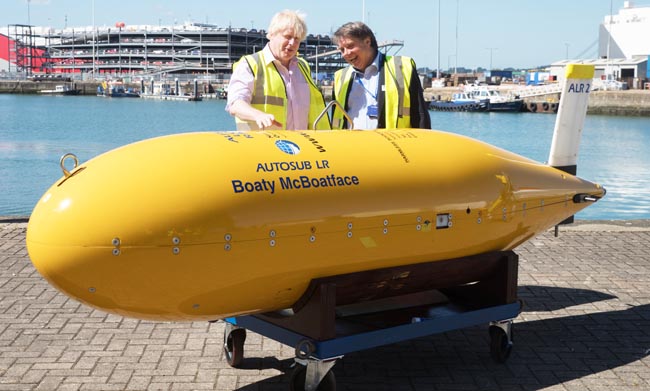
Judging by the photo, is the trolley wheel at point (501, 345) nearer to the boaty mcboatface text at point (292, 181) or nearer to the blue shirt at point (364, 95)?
the boaty mcboatface text at point (292, 181)

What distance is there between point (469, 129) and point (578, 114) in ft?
118

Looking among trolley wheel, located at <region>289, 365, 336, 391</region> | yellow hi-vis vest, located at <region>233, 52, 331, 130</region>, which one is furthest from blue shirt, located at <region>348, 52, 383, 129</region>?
trolley wheel, located at <region>289, 365, 336, 391</region>

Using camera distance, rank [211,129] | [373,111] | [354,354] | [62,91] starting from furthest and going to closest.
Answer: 1. [62,91]
2. [211,129]
3. [373,111]
4. [354,354]

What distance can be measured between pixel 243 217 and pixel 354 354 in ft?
4.88

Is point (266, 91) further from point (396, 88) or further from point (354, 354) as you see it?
point (354, 354)

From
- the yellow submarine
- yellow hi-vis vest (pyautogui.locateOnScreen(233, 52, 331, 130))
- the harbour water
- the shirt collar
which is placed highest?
the shirt collar

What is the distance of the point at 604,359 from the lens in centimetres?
459

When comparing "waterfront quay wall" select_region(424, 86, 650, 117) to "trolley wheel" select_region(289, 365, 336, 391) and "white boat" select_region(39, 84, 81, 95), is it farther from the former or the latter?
"white boat" select_region(39, 84, 81, 95)

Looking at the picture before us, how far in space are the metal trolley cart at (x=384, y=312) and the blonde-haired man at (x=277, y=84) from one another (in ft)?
3.31

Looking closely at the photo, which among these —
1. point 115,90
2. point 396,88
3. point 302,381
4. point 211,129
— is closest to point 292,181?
point 302,381

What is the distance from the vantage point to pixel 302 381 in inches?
154

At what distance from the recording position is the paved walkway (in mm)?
4188

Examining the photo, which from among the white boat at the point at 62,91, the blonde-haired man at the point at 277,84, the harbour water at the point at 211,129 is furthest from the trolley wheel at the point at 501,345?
the white boat at the point at 62,91

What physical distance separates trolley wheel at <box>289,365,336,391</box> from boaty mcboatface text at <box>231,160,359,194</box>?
870 millimetres
